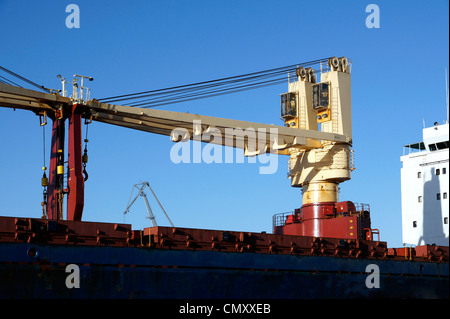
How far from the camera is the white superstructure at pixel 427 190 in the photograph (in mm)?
41250

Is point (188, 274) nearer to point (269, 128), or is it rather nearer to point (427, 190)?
point (269, 128)

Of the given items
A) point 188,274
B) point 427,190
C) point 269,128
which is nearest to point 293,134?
point 269,128

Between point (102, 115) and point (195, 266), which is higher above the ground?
point (102, 115)

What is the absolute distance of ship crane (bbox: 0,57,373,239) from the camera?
102 ft

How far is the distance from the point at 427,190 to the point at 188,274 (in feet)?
70.1

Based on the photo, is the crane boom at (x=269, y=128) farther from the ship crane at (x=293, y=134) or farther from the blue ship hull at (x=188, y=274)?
the blue ship hull at (x=188, y=274)

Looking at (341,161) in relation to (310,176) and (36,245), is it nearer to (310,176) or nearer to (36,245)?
(310,176)

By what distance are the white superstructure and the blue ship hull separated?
6.32 meters

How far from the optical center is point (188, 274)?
27578 millimetres

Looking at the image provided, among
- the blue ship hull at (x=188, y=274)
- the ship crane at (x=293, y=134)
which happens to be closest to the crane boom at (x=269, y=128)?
the ship crane at (x=293, y=134)

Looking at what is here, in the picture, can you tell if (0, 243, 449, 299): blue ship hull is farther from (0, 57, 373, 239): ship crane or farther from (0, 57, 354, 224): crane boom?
(0, 57, 354, 224): crane boom
